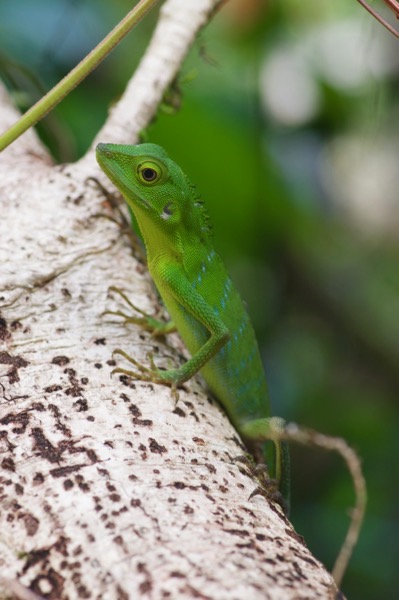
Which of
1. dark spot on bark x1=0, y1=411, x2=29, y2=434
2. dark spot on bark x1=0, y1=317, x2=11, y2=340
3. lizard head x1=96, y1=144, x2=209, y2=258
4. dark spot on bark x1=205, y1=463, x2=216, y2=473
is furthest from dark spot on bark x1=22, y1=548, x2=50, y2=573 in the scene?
lizard head x1=96, y1=144, x2=209, y2=258

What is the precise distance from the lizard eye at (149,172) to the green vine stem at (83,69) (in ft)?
2.08

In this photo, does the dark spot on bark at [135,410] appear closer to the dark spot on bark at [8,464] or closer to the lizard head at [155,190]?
the dark spot on bark at [8,464]

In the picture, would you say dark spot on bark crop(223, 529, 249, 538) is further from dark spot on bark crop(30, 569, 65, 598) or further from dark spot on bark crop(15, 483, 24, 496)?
dark spot on bark crop(15, 483, 24, 496)

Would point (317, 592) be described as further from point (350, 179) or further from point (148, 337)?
point (350, 179)

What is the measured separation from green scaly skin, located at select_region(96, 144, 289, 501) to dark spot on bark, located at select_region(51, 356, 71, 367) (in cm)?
44

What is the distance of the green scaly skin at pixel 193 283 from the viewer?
2889 mm

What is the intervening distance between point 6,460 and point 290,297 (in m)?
4.28

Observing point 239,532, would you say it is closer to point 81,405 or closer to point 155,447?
point 155,447

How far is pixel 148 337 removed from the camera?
9.24ft

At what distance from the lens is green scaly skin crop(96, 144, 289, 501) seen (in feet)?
9.48

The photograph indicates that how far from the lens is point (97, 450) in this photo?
2.00m

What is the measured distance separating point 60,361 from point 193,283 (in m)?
0.89

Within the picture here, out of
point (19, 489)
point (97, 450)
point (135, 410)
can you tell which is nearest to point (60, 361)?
point (135, 410)

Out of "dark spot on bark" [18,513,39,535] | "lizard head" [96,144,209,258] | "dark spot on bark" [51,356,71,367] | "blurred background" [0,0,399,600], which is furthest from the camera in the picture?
"blurred background" [0,0,399,600]
